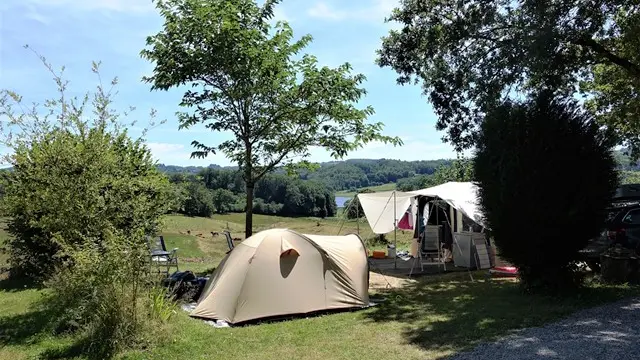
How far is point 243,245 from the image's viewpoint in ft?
26.8

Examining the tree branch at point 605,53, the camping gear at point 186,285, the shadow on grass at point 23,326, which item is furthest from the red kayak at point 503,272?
the shadow on grass at point 23,326

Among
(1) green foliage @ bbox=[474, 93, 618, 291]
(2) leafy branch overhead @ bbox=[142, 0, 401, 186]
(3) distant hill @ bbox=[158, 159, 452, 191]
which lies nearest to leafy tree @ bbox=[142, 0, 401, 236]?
(2) leafy branch overhead @ bbox=[142, 0, 401, 186]

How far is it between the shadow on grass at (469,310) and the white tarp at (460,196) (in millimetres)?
2318

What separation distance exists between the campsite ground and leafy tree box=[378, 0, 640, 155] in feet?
11.7

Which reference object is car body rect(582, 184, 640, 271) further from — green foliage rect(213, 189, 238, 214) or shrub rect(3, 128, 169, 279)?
green foliage rect(213, 189, 238, 214)

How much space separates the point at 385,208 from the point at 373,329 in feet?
22.7

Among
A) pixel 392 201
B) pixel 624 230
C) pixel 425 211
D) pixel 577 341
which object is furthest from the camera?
pixel 425 211

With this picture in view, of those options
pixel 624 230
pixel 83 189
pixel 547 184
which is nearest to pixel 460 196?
pixel 624 230

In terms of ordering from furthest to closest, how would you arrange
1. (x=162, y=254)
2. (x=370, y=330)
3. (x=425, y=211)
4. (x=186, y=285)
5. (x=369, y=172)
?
(x=369, y=172), (x=425, y=211), (x=162, y=254), (x=186, y=285), (x=370, y=330)

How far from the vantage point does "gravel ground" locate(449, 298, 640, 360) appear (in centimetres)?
487

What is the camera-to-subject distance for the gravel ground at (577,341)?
487cm

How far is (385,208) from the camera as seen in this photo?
13367mm

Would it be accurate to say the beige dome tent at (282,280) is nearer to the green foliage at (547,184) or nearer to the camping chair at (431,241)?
the green foliage at (547,184)

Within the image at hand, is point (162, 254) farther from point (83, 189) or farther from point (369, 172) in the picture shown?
point (369, 172)
